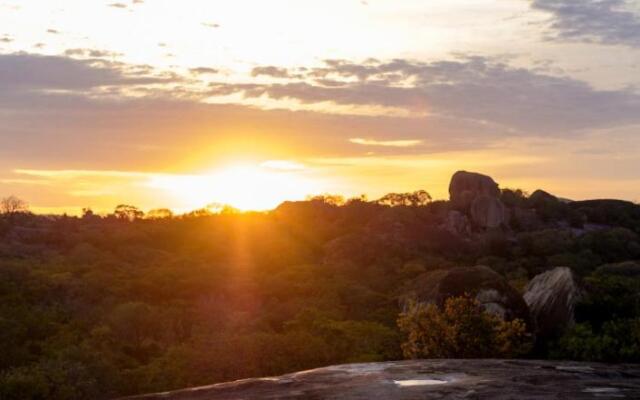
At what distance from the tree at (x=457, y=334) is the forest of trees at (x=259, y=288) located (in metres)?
0.08

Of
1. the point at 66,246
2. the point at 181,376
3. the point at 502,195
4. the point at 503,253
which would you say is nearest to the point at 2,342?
the point at 181,376

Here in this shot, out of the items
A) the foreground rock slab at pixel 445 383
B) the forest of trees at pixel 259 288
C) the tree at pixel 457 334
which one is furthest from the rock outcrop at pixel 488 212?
the foreground rock slab at pixel 445 383

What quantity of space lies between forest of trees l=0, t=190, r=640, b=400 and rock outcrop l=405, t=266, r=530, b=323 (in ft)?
4.34

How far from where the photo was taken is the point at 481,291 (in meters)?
29.7

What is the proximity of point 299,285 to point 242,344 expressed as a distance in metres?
31.5

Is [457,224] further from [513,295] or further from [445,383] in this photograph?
[445,383]

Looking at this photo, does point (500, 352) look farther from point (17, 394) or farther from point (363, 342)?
point (17, 394)

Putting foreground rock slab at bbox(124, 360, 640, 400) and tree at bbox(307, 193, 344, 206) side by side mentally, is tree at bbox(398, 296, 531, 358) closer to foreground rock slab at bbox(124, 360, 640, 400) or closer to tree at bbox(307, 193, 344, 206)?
foreground rock slab at bbox(124, 360, 640, 400)

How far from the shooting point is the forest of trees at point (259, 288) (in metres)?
28.1

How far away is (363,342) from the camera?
35.0 meters

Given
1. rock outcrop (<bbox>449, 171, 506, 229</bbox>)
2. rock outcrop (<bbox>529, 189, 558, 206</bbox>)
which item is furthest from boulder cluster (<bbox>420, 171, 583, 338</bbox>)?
rock outcrop (<bbox>529, 189, 558, 206</bbox>)

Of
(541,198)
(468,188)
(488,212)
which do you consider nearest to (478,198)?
(488,212)

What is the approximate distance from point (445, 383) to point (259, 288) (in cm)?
4993

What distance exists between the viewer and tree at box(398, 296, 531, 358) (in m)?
24.9
